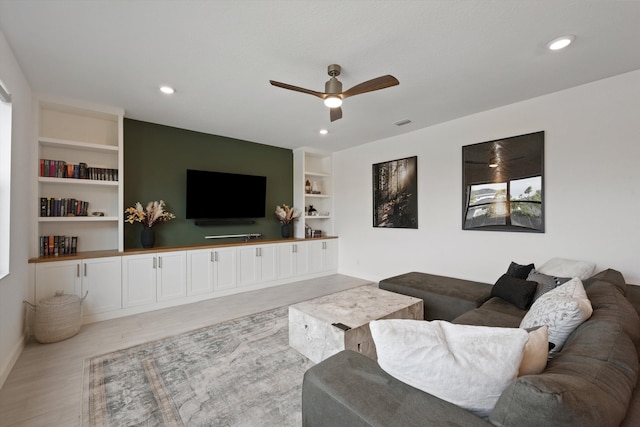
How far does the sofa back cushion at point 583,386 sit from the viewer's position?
28.0 inches

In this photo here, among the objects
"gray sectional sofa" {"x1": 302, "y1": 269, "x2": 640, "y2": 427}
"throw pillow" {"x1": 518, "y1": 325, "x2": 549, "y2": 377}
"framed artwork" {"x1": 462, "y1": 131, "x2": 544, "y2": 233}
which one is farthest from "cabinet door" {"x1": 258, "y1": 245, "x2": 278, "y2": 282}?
"throw pillow" {"x1": 518, "y1": 325, "x2": 549, "y2": 377}

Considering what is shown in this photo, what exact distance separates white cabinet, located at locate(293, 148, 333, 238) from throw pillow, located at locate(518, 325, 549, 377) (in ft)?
15.4

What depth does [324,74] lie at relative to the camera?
2.66 meters

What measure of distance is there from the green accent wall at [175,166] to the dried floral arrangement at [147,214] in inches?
6.0

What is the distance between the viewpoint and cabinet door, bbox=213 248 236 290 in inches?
168

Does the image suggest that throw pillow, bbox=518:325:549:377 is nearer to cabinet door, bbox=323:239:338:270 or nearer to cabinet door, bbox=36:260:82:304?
cabinet door, bbox=36:260:82:304

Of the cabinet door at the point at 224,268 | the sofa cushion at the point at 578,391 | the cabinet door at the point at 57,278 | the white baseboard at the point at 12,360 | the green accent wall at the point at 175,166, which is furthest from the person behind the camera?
the cabinet door at the point at 224,268

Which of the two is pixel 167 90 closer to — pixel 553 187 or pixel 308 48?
pixel 308 48

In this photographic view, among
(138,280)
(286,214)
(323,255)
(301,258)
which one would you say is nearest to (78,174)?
(138,280)

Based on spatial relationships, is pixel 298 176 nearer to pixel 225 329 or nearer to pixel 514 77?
pixel 225 329

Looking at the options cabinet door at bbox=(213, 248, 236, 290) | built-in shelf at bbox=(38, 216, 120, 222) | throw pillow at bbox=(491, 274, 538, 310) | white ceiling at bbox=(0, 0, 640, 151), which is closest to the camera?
white ceiling at bbox=(0, 0, 640, 151)

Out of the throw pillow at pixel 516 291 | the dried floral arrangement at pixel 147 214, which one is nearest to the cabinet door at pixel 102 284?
the dried floral arrangement at pixel 147 214

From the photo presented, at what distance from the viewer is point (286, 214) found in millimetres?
5492

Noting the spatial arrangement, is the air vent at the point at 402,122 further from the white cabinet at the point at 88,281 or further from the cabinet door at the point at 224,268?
the white cabinet at the point at 88,281
